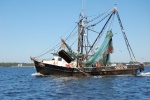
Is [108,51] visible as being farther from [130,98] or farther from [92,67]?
[130,98]

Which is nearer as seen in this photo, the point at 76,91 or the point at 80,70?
the point at 76,91

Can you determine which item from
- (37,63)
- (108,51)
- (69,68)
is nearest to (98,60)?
(108,51)

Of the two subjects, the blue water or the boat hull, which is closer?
the blue water

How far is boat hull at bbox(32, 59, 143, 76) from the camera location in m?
54.8

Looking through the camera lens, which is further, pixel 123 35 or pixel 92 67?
pixel 123 35

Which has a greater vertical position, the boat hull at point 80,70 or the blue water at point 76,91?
the boat hull at point 80,70

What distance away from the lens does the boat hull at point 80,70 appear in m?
54.8

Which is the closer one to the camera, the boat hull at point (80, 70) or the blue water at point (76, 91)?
the blue water at point (76, 91)

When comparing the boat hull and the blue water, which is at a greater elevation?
the boat hull

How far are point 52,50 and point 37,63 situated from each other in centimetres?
378

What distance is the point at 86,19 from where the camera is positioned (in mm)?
58844

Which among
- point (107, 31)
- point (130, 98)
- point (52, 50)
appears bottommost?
point (130, 98)

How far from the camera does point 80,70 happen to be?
54.7 m

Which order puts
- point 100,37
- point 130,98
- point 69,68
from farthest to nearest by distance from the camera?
point 100,37, point 69,68, point 130,98
